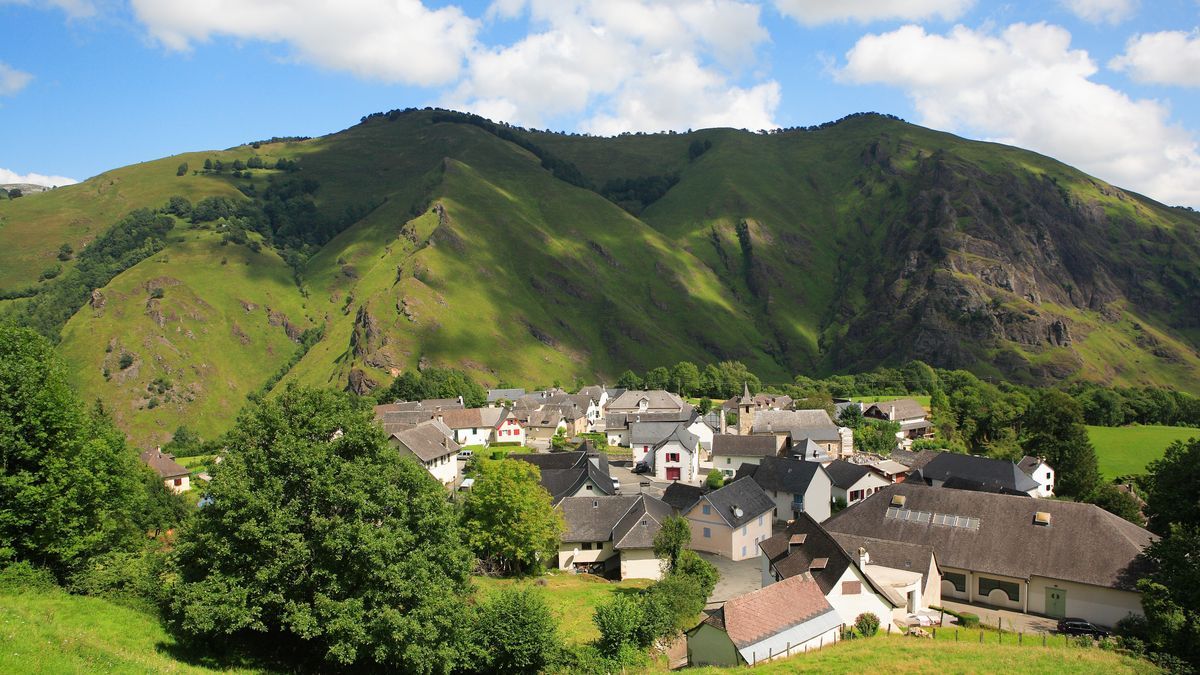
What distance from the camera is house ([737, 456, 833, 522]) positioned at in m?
66.2

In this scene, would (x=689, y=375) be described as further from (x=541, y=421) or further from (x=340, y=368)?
(x=340, y=368)

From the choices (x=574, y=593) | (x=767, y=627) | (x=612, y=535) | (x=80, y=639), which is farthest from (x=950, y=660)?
(x=612, y=535)

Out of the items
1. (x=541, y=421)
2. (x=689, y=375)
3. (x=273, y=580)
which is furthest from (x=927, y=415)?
(x=273, y=580)

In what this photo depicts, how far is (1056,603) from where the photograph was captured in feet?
138

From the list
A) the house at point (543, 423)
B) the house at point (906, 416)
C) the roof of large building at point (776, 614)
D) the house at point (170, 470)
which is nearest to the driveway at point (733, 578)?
the roof of large building at point (776, 614)

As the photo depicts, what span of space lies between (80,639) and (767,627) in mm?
24829

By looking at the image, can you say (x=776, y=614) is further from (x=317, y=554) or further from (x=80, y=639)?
(x=80, y=639)

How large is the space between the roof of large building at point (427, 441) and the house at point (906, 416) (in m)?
71.4

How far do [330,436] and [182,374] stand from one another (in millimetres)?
179141

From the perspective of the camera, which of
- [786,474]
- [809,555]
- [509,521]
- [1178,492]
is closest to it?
[809,555]

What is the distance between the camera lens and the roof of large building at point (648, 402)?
134 m

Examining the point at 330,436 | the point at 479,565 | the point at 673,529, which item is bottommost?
the point at 479,565

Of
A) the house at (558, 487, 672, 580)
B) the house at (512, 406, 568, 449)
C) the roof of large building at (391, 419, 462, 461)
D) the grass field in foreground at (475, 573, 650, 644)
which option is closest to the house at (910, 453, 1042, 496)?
the house at (558, 487, 672, 580)

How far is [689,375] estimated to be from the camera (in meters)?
172
